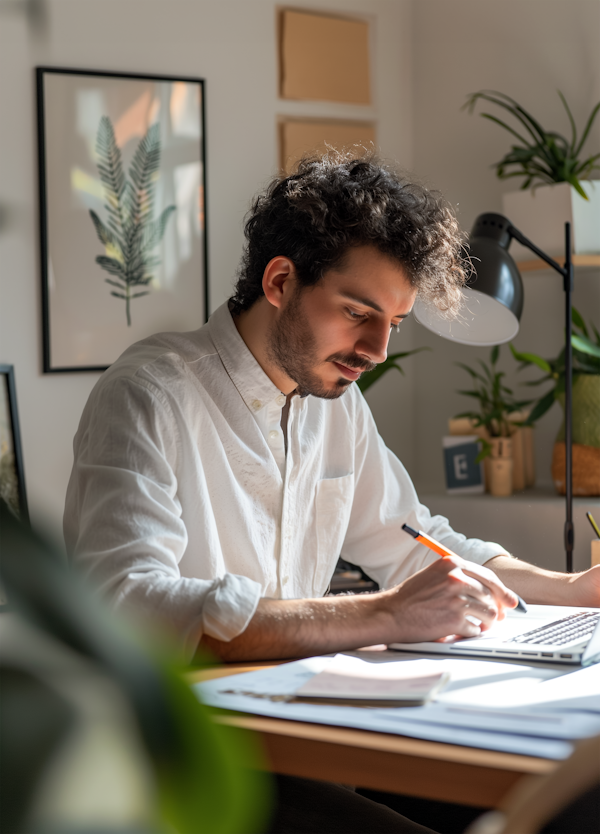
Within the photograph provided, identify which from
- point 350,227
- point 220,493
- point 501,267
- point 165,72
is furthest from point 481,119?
point 220,493

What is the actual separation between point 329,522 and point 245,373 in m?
0.31

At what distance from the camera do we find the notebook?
0.75 meters

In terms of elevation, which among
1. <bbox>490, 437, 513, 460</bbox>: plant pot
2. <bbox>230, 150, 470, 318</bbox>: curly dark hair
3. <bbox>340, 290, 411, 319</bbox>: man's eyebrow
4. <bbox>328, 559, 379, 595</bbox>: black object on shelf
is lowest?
<bbox>328, 559, 379, 595</bbox>: black object on shelf

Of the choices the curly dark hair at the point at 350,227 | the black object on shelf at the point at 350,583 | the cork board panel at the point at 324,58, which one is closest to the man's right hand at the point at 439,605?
the curly dark hair at the point at 350,227

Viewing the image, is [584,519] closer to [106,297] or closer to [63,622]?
[106,297]

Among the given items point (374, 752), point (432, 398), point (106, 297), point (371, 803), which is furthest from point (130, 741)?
point (432, 398)

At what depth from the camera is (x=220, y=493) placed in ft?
4.33

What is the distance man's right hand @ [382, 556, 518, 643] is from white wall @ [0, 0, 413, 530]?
56.1 inches

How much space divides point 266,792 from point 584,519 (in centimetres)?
215

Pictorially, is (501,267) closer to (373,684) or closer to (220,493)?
(220,493)

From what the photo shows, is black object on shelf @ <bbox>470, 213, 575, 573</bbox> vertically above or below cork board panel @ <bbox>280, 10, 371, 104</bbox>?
below

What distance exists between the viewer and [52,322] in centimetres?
234

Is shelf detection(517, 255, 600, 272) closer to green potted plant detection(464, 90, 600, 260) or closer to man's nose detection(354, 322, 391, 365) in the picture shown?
green potted plant detection(464, 90, 600, 260)

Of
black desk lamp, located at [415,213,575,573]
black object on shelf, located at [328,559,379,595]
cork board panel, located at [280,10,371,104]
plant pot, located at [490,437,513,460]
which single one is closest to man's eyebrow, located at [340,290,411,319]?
black desk lamp, located at [415,213,575,573]
